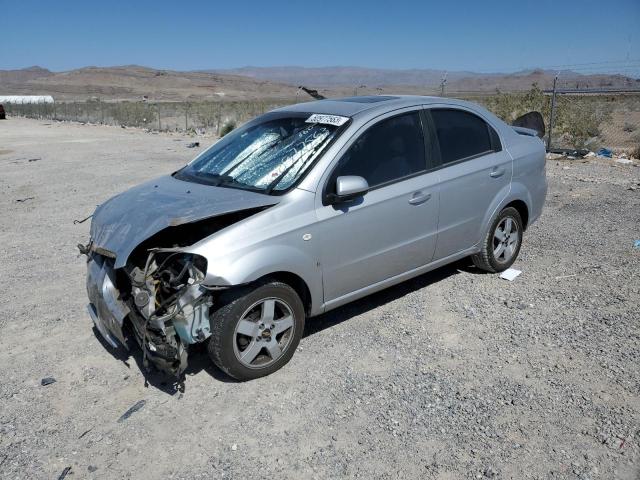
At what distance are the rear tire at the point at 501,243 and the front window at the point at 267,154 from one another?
2.09 meters

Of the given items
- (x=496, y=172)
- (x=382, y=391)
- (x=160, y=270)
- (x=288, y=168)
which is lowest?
(x=382, y=391)

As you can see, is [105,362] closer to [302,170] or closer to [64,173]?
[302,170]

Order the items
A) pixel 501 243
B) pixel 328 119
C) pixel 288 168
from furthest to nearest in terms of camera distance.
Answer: pixel 501 243
pixel 328 119
pixel 288 168

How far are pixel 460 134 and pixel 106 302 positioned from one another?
11.0 ft

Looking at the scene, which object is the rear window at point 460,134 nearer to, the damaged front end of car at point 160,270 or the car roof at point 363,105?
the car roof at point 363,105

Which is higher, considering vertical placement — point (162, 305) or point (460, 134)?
point (460, 134)

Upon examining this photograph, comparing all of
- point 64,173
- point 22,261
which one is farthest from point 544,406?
point 64,173

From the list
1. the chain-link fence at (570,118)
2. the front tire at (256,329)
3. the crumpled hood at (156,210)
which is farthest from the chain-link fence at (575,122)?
the front tire at (256,329)

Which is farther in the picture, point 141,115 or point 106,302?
point 141,115

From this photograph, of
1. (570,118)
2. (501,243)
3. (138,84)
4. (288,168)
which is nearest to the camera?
(288,168)

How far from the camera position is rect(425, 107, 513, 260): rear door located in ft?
16.0

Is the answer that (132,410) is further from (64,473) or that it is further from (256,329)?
(256,329)

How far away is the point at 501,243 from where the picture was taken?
5668 mm

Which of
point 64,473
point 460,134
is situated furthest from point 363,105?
point 64,473
